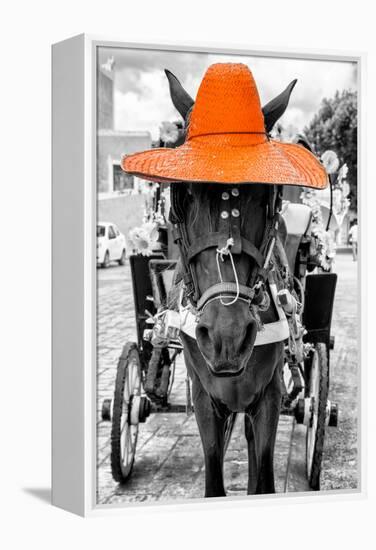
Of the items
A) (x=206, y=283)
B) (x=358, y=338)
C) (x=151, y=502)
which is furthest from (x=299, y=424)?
(x=206, y=283)

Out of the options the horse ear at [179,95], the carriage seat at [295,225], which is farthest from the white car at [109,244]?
the carriage seat at [295,225]

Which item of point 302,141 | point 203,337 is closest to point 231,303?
point 203,337

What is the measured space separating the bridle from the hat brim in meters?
0.08

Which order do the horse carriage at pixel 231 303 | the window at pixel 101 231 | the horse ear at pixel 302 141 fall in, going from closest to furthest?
the horse carriage at pixel 231 303
the window at pixel 101 231
the horse ear at pixel 302 141

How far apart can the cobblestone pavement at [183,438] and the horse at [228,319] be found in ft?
1.35

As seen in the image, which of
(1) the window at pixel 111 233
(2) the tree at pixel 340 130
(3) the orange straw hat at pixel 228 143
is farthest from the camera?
(2) the tree at pixel 340 130

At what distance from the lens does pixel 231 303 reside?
4570 millimetres

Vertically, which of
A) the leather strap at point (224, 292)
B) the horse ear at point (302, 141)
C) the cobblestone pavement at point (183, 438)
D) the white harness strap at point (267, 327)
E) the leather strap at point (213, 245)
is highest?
the horse ear at point (302, 141)

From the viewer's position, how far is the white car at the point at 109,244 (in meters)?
5.69

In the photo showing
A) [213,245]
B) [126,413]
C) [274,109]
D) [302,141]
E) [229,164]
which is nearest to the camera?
[213,245]

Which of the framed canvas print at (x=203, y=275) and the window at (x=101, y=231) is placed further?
the window at (x=101, y=231)

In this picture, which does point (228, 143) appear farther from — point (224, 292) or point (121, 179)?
point (121, 179)

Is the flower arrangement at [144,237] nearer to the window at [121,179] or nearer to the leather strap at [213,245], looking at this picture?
the window at [121,179]

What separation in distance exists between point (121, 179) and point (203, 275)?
1.31 m
